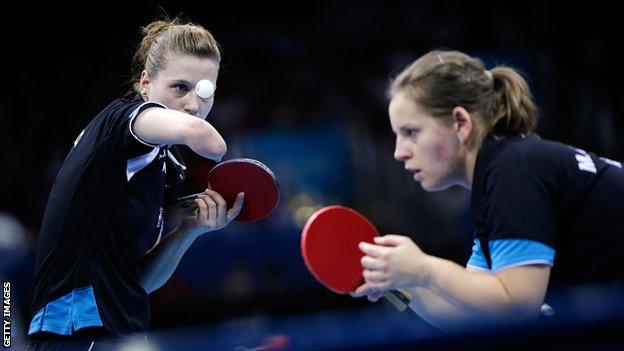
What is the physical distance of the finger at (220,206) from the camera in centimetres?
288

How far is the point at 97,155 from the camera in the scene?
2.53 m

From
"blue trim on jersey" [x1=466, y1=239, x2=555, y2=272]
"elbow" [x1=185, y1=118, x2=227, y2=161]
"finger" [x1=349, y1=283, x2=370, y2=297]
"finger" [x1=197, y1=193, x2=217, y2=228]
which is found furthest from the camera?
"finger" [x1=197, y1=193, x2=217, y2=228]

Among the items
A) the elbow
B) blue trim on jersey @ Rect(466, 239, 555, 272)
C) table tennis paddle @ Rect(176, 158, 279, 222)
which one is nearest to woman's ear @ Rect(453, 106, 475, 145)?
blue trim on jersey @ Rect(466, 239, 555, 272)

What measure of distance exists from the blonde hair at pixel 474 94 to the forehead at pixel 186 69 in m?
0.83

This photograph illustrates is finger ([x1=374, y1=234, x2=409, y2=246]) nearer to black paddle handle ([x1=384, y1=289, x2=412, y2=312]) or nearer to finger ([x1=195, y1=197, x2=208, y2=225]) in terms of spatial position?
black paddle handle ([x1=384, y1=289, x2=412, y2=312])

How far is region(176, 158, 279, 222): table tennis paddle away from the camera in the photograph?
114 inches

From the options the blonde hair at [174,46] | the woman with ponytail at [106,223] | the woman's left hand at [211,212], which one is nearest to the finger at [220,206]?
the woman's left hand at [211,212]

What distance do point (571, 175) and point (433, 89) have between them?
1.38 feet

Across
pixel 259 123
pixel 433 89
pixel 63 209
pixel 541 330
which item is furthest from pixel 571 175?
pixel 259 123

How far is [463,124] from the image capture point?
87.5 inches

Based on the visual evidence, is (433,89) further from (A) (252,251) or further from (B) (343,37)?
(B) (343,37)

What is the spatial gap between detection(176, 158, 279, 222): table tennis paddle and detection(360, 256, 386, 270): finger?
0.90 meters

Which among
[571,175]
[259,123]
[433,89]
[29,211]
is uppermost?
[433,89]

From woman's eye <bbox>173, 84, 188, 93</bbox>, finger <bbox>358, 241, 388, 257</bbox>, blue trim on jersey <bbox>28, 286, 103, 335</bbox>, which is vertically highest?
woman's eye <bbox>173, 84, 188, 93</bbox>
